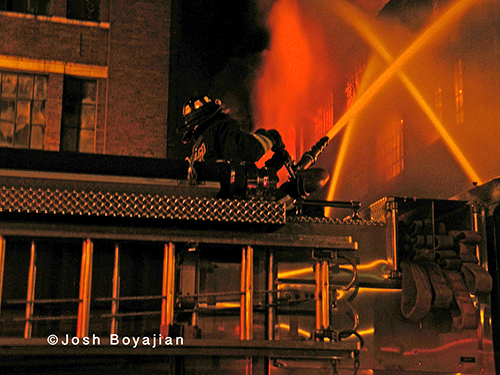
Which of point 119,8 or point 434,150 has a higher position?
point 119,8

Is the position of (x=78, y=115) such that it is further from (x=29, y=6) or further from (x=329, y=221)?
(x=329, y=221)

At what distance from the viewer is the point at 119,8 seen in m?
13.8

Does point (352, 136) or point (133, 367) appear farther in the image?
point (352, 136)

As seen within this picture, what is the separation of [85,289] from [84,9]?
11.2 m

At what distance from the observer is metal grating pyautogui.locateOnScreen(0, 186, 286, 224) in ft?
11.7

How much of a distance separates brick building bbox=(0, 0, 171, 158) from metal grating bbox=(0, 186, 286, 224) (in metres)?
9.68

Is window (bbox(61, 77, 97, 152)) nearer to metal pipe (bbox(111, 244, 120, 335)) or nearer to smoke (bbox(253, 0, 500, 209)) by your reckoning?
smoke (bbox(253, 0, 500, 209))

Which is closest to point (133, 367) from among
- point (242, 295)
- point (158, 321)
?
point (158, 321)

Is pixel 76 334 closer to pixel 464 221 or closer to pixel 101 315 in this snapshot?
pixel 101 315

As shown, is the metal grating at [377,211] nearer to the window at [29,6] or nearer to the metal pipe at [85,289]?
the metal pipe at [85,289]

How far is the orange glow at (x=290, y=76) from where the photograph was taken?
13.7m

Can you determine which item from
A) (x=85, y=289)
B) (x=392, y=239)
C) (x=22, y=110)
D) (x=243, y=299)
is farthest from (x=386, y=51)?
(x=85, y=289)

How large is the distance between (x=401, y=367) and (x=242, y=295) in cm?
148

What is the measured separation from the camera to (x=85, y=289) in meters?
3.74
